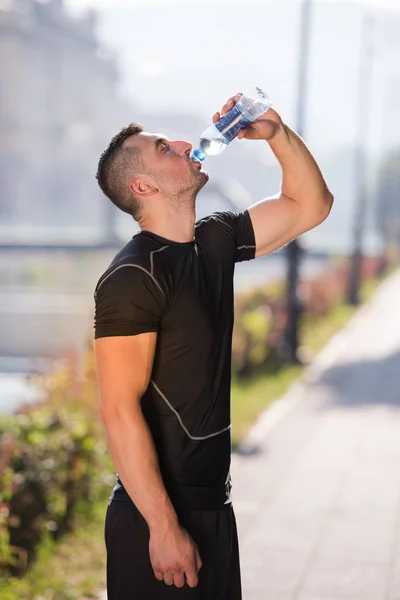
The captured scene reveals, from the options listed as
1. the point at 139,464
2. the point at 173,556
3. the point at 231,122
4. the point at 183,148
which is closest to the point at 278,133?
the point at 231,122

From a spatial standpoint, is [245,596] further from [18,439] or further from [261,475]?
[261,475]

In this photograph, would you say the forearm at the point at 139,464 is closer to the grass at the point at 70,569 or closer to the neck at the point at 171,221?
the neck at the point at 171,221

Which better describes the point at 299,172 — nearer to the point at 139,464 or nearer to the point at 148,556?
the point at 139,464

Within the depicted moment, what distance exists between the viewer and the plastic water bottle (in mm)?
2869

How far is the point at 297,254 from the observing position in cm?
1556

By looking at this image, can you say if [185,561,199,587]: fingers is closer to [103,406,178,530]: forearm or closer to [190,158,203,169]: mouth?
[103,406,178,530]: forearm

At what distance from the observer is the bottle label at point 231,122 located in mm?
2877

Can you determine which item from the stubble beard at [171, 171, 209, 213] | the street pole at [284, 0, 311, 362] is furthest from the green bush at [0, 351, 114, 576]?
the street pole at [284, 0, 311, 362]

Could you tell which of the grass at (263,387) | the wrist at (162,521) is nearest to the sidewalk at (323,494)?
the grass at (263,387)

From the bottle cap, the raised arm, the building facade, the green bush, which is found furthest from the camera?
the building facade

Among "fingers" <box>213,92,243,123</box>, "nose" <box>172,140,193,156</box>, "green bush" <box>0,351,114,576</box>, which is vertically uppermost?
"fingers" <box>213,92,243,123</box>

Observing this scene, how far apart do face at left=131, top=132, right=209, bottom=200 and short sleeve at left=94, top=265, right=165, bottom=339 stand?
0.84 ft

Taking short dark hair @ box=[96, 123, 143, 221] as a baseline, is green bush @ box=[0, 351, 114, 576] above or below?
below

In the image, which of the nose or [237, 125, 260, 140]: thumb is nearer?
the nose
